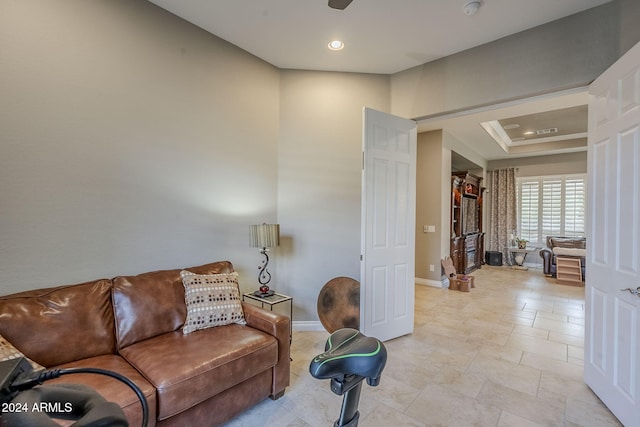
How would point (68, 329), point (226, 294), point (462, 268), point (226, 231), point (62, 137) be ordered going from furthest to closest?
point (462, 268) < point (226, 231) < point (226, 294) < point (62, 137) < point (68, 329)

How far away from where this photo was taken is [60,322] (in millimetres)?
1756

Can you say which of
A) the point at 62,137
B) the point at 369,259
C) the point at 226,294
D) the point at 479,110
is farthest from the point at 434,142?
the point at 62,137

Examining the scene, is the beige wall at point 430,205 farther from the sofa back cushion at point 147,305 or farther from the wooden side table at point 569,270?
the sofa back cushion at point 147,305

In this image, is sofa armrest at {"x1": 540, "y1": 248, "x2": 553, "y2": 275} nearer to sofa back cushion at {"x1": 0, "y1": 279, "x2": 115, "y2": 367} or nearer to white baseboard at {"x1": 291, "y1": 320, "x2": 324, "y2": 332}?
white baseboard at {"x1": 291, "y1": 320, "x2": 324, "y2": 332}

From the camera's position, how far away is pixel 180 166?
2621 millimetres

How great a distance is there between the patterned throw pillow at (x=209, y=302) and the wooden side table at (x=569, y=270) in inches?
258

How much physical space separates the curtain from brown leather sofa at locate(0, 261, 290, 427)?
7.51 metres

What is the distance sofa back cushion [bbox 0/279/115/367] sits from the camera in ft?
5.32

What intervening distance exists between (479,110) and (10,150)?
3.81 m

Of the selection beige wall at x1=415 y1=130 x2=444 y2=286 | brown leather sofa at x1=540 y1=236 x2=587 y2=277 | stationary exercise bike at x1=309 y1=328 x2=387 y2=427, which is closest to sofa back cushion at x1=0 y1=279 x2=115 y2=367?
stationary exercise bike at x1=309 y1=328 x2=387 y2=427

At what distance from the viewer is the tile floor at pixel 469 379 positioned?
6.64 ft

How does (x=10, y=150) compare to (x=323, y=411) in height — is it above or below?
above

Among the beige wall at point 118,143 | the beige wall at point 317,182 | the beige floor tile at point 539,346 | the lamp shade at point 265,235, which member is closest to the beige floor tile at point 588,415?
the beige floor tile at point 539,346

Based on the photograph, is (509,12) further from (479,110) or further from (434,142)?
(434,142)
